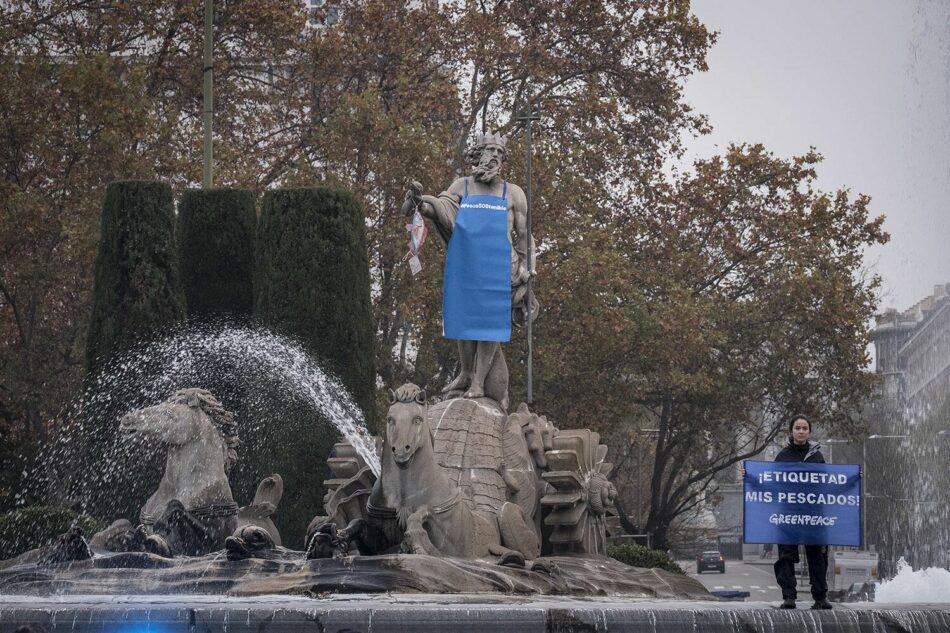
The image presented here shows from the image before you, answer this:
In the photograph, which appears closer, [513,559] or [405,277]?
[513,559]

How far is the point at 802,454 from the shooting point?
1122 centimetres

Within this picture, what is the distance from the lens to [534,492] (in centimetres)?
1501

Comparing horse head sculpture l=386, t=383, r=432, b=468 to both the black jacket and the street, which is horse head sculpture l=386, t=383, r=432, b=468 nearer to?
the black jacket

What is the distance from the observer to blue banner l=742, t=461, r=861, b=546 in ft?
36.4

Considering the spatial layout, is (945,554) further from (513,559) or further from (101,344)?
(101,344)

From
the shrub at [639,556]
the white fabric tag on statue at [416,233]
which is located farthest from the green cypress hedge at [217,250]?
the white fabric tag on statue at [416,233]

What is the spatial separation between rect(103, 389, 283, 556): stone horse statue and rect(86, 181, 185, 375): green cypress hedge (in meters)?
9.97

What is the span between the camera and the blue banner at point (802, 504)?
437 inches

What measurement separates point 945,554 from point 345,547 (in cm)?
502

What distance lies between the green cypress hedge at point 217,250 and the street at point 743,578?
1671cm

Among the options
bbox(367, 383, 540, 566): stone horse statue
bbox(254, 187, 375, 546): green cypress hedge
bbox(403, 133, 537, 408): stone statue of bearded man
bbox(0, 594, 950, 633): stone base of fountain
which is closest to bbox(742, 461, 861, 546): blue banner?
bbox(0, 594, 950, 633): stone base of fountain

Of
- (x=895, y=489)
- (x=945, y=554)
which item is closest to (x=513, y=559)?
(x=945, y=554)

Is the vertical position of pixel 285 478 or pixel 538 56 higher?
pixel 538 56

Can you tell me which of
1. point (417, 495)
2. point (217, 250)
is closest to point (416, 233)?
point (417, 495)
